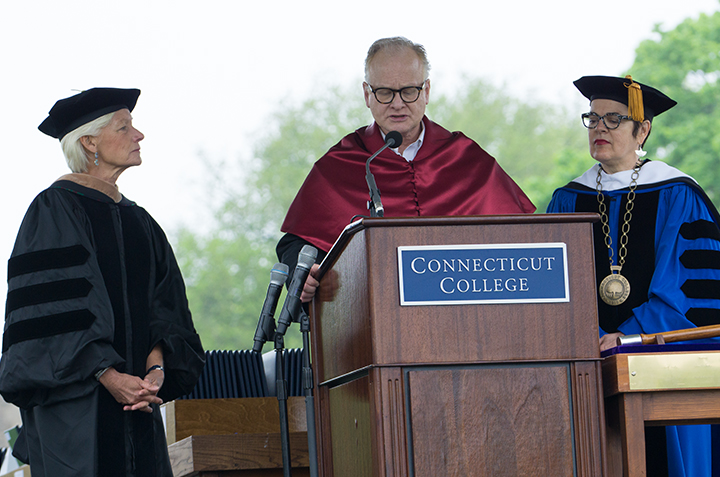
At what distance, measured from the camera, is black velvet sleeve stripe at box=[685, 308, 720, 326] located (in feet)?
11.0

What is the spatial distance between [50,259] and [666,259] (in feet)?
8.00

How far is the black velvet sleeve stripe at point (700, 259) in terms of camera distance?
3457mm

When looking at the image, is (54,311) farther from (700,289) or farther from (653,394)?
(700,289)

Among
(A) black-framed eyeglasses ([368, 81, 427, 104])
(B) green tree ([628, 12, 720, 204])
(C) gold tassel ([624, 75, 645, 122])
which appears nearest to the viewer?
(A) black-framed eyeglasses ([368, 81, 427, 104])

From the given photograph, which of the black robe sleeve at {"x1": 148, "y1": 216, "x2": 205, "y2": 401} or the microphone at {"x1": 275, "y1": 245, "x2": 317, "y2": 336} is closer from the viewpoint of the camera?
the microphone at {"x1": 275, "y1": 245, "x2": 317, "y2": 336}

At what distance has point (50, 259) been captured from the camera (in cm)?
325

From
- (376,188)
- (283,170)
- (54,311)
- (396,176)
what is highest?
(283,170)

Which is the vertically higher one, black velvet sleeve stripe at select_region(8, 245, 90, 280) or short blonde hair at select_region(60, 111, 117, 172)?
short blonde hair at select_region(60, 111, 117, 172)

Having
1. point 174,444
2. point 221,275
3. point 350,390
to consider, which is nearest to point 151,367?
point 174,444

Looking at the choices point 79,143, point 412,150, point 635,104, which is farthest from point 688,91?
point 79,143

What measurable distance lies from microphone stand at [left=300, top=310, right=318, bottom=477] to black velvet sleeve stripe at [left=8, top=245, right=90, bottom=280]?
1085 mm

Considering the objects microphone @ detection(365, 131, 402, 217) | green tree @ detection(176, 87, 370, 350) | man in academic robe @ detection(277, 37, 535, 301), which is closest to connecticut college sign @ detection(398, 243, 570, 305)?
microphone @ detection(365, 131, 402, 217)

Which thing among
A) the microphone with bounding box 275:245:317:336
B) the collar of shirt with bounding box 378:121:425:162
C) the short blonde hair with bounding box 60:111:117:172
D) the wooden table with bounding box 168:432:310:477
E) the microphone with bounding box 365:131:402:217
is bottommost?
the wooden table with bounding box 168:432:310:477

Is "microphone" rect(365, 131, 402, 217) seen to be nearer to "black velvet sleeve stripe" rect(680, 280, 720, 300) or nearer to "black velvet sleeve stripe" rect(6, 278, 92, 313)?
"black velvet sleeve stripe" rect(6, 278, 92, 313)
